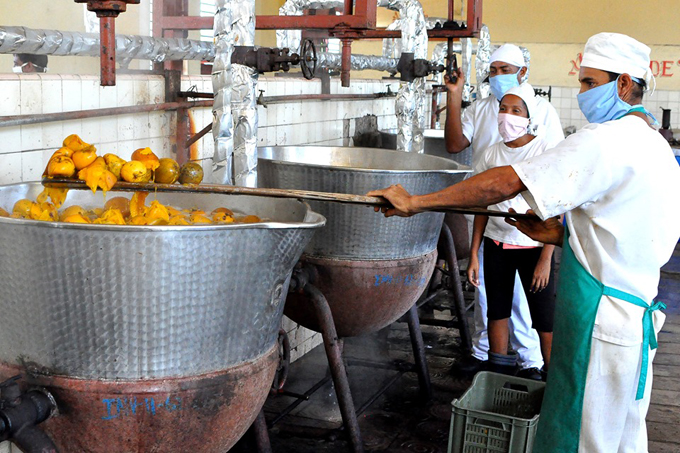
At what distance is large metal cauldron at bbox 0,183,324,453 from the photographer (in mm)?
1758

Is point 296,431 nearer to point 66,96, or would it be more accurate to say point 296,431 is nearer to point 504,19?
point 66,96

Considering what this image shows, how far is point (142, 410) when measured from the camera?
186 centimetres

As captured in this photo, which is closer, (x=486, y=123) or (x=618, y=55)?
(x=618, y=55)

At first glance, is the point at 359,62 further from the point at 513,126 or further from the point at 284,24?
the point at 284,24

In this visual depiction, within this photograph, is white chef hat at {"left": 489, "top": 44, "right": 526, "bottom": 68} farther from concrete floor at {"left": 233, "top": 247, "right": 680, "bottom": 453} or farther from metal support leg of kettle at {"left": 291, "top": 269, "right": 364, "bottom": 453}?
metal support leg of kettle at {"left": 291, "top": 269, "right": 364, "bottom": 453}

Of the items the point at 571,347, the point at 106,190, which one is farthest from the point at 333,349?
the point at 106,190

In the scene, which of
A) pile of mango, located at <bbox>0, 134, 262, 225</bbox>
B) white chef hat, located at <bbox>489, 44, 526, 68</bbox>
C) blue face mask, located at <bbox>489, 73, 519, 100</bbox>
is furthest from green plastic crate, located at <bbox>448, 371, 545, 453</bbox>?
white chef hat, located at <bbox>489, 44, 526, 68</bbox>

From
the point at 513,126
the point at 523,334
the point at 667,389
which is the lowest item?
the point at 667,389

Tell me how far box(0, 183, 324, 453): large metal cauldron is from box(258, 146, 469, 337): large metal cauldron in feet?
3.09

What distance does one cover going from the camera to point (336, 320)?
3.20 meters

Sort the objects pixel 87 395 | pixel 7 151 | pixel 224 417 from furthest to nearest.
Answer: pixel 7 151
pixel 224 417
pixel 87 395

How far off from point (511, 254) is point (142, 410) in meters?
2.30

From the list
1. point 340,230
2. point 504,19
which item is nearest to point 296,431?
point 340,230

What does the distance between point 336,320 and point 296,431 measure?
1.91 ft
